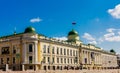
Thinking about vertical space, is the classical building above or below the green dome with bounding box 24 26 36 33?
below

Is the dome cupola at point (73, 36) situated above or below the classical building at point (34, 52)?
above

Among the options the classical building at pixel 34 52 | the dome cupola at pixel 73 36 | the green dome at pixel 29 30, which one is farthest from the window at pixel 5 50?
the dome cupola at pixel 73 36

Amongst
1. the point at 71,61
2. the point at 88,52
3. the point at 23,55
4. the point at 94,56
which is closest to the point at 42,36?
the point at 23,55

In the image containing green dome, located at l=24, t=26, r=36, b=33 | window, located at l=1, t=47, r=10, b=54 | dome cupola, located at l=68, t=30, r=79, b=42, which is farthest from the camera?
dome cupola, located at l=68, t=30, r=79, b=42

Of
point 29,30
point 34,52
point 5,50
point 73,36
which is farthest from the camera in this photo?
point 73,36

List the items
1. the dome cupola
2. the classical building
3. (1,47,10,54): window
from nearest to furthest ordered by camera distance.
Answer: the classical building
(1,47,10,54): window
the dome cupola

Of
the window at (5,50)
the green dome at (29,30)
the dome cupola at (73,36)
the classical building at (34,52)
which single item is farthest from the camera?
the dome cupola at (73,36)

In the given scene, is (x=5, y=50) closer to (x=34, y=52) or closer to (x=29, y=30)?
(x=34, y=52)

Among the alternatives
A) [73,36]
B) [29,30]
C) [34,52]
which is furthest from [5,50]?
[73,36]

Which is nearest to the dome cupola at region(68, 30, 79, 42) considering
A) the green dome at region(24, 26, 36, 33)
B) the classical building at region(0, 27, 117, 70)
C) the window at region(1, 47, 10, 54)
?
the classical building at region(0, 27, 117, 70)

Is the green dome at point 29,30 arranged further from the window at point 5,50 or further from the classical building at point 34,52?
the window at point 5,50

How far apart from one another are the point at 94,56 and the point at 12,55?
43.5 metres

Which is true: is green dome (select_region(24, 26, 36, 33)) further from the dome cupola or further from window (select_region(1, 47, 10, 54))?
the dome cupola

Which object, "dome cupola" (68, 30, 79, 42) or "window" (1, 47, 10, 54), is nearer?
"window" (1, 47, 10, 54)
